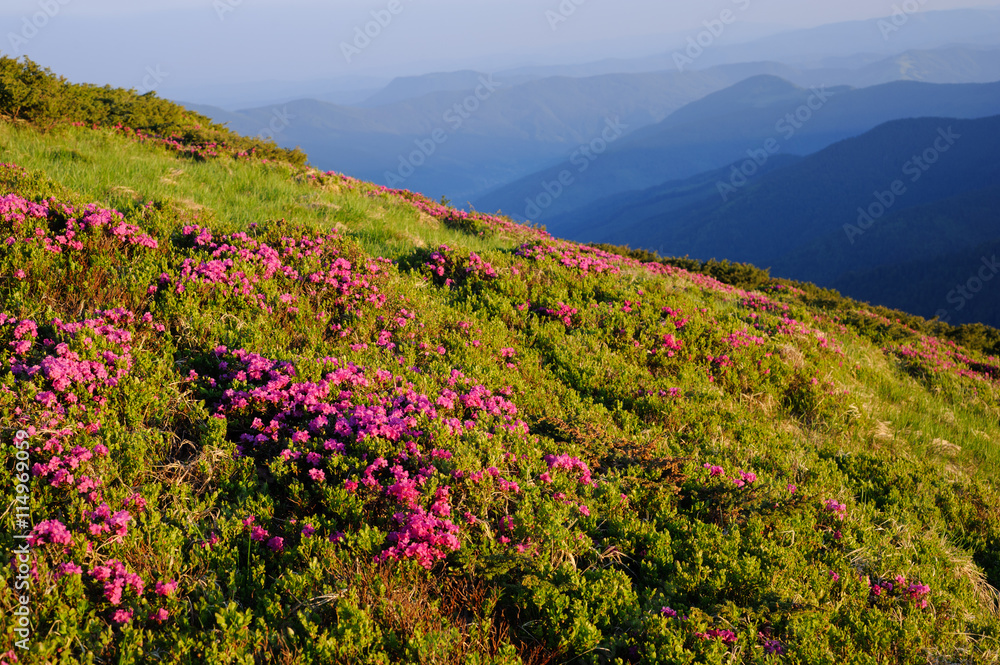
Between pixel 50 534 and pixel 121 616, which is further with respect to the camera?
pixel 50 534

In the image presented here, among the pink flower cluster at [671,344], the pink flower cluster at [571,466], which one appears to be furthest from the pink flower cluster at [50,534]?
the pink flower cluster at [671,344]

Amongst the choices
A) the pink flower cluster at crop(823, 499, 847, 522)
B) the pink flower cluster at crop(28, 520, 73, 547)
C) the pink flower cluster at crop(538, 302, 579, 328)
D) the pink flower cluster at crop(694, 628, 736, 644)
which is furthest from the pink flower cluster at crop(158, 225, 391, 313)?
the pink flower cluster at crop(823, 499, 847, 522)

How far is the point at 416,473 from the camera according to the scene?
466cm

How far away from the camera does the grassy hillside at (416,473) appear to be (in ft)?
11.9

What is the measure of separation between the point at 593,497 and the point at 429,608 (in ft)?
6.47

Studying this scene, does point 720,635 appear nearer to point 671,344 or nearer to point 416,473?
point 416,473

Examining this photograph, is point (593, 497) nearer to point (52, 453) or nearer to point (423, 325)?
point (423, 325)

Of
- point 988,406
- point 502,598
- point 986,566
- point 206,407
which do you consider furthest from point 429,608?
point 988,406

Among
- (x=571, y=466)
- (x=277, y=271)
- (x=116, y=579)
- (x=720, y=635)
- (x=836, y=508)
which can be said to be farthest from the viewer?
(x=277, y=271)

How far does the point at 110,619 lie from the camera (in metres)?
3.43

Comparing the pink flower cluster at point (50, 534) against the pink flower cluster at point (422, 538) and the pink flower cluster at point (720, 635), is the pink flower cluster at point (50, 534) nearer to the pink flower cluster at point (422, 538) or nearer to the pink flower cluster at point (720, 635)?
the pink flower cluster at point (422, 538)

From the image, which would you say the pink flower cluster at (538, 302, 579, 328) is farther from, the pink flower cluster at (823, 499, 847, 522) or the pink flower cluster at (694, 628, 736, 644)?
the pink flower cluster at (694, 628, 736, 644)

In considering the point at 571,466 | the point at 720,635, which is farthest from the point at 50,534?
the point at 720,635

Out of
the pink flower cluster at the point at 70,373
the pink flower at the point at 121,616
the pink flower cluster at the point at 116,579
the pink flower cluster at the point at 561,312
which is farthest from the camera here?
the pink flower cluster at the point at 561,312
